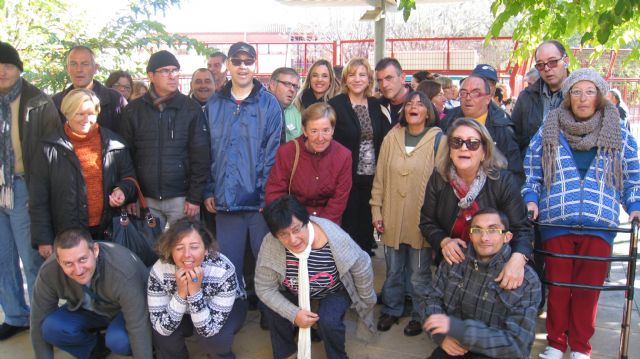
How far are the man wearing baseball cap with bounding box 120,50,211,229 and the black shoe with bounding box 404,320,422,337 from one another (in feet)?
5.82

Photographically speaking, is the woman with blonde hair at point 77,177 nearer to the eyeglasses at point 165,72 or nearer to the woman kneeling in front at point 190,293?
the eyeglasses at point 165,72

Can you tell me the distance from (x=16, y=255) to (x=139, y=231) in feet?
3.26

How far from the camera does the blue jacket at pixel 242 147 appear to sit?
387cm

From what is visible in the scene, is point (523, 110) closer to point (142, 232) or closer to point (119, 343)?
point (142, 232)

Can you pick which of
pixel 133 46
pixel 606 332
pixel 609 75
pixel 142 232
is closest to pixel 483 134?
pixel 606 332

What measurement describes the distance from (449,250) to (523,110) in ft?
5.48

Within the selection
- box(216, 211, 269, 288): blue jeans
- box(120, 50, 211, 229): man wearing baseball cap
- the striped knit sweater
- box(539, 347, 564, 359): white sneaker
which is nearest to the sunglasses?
box(120, 50, 211, 229): man wearing baseball cap

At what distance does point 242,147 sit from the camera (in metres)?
3.88

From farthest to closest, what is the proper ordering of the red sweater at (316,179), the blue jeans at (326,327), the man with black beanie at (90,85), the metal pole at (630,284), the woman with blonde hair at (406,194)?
1. the man with black beanie at (90,85)
2. the woman with blonde hair at (406,194)
3. the red sweater at (316,179)
4. the blue jeans at (326,327)
5. the metal pole at (630,284)

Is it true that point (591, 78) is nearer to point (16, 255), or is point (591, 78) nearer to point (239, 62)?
point (239, 62)

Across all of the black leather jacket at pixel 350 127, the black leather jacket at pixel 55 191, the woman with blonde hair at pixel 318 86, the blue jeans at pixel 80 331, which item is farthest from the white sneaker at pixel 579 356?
the black leather jacket at pixel 55 191

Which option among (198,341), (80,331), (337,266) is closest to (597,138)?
(337,266)

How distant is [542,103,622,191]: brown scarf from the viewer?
10.6 feet

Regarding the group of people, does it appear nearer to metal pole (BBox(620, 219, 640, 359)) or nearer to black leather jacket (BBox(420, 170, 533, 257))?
black leather jacket (BBox(420, 170, 533, 257))
